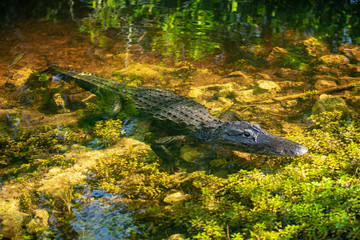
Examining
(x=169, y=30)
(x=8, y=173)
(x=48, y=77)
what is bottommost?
(x=8, y=173)

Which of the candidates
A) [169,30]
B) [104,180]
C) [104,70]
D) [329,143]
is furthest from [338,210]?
[169,30]

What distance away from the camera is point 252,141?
344 cm

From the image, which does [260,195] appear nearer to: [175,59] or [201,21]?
[175,59]

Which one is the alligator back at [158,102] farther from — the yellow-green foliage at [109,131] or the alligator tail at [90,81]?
the yellow-green foliage at [109,131]

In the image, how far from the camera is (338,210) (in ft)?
7.30

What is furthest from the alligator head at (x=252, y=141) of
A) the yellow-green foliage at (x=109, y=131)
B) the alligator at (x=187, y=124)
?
the yellow-green foliage at (x=109, y=131)

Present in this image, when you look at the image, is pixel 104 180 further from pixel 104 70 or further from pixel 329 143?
pixel 104 70

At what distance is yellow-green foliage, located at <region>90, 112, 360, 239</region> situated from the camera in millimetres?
2242

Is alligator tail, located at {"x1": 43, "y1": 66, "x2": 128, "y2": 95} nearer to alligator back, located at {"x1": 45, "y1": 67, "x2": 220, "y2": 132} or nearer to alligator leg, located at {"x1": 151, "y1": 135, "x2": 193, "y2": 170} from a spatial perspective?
alligator back, located at {"x1": 45, "y1": 67, "x2": 220, "y2": 132}

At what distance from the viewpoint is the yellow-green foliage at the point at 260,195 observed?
224cm

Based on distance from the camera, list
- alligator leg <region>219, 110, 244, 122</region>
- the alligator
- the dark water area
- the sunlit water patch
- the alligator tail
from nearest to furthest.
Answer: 1. the sunlit water patch
2. the alligator
3. alligator leg <region>219, 110, 244, 122</region>
4. the alligator tail
5. the dark water area

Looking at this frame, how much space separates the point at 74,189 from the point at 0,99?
9.35 ft

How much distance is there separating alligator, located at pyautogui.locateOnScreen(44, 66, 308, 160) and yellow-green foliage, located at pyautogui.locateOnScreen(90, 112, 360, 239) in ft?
0.69

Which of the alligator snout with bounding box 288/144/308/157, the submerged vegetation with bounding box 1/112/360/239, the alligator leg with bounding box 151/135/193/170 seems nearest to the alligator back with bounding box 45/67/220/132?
the alligator leg with bounding box 151/135/193/170
